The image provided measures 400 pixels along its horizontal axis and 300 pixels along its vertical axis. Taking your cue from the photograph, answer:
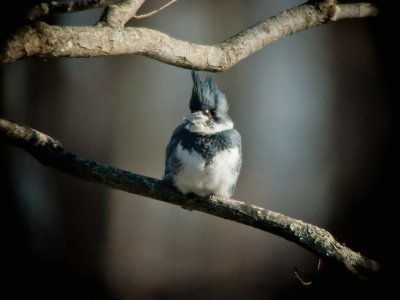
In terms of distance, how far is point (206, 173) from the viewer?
1.91m

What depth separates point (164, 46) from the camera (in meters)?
1.45

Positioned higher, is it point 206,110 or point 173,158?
point 206,110

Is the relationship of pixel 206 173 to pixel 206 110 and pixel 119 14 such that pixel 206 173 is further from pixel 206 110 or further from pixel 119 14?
pixel 119 14

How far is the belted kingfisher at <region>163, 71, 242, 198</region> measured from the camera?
1893 mm

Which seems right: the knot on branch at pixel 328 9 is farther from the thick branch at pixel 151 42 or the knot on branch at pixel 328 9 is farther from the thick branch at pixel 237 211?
the thick branch at pixel 237 211

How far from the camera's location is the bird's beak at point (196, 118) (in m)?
1.98

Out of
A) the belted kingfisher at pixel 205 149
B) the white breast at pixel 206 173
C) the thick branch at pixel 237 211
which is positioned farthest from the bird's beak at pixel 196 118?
the thick branch at pixel 237 211

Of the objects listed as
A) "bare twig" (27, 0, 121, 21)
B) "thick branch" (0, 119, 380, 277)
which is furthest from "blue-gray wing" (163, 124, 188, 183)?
"bare twig" (27, 0, 121, 21)

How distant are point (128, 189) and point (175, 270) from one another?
2021mm

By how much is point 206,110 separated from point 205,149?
180 millimetres

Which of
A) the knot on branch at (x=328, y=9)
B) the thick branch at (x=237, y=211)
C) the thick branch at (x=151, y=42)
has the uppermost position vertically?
the knot on branch at (x=328, y=9)

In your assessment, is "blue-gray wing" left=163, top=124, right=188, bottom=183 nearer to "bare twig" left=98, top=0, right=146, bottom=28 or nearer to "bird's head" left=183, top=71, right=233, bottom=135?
"bird's head" left=183, top=71, right=233, bottom=135

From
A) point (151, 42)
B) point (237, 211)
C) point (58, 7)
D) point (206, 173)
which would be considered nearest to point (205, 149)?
point (206, 173)

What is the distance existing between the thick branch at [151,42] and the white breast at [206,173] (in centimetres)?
47
